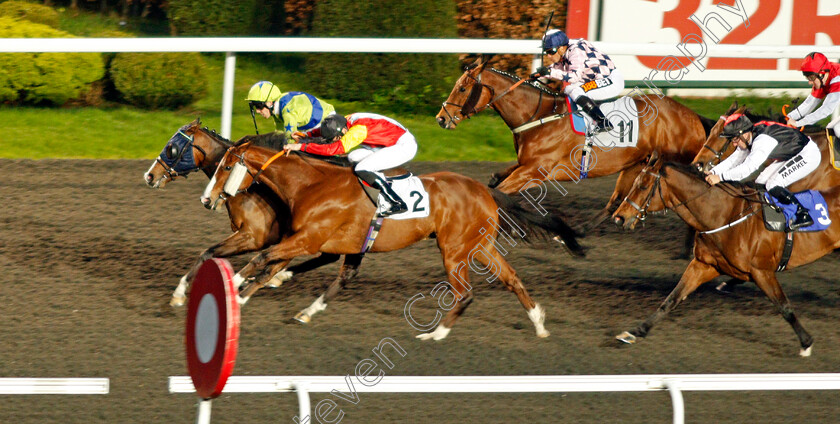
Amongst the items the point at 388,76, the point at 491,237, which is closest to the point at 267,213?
the point at 491,237

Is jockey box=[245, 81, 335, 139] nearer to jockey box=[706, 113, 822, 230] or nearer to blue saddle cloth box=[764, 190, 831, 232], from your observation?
jockey box=[706, 113, 822, 230]

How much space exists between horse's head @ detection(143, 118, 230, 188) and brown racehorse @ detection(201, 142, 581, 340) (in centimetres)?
59

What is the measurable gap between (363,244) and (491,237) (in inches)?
29.9

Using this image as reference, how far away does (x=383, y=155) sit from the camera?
17.7 feet

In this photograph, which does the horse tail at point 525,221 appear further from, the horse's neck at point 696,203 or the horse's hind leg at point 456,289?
the horse's neck at point 696,203

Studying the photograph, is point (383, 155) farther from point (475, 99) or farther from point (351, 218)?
point (475, 99)

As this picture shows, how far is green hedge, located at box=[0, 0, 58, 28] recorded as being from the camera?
10242mm

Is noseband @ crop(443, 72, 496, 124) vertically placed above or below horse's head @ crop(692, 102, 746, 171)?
above

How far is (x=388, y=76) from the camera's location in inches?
388

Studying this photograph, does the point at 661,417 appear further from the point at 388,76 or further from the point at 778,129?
the point at 388,76

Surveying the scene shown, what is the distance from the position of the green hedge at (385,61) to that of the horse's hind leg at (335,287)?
416 cm

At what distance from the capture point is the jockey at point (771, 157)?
17.6ft

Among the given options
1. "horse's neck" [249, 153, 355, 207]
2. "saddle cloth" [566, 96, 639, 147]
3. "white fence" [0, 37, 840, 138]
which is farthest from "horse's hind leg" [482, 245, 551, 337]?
"white fence" [0, 37, 840, 138]

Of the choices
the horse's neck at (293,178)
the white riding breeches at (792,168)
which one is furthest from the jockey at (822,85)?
the horse's neck at (293,178)
